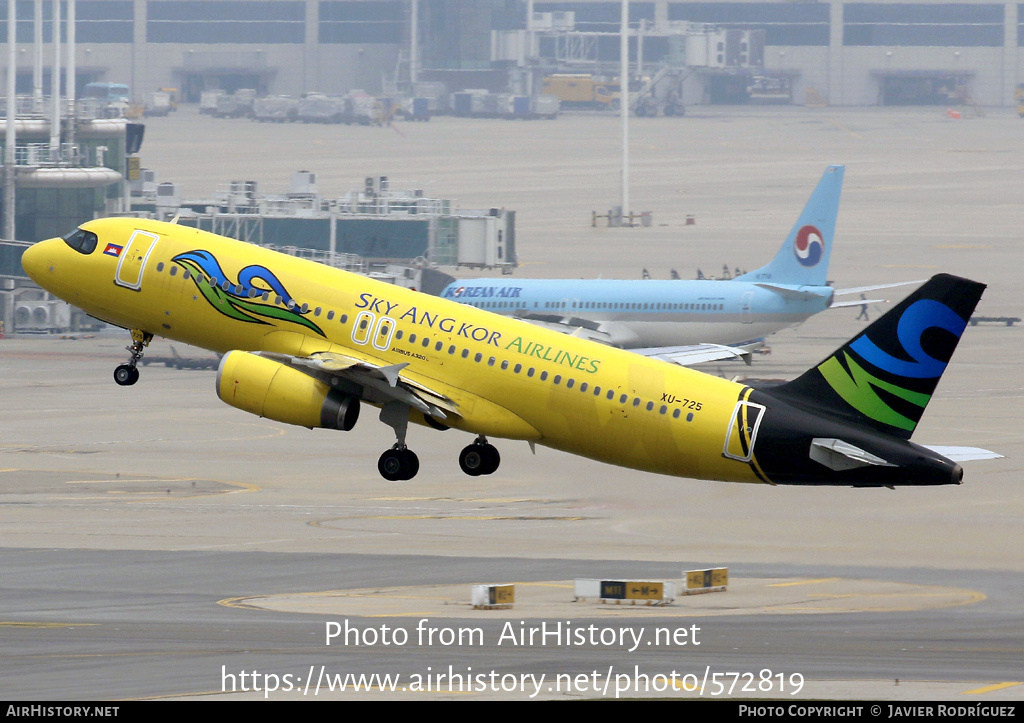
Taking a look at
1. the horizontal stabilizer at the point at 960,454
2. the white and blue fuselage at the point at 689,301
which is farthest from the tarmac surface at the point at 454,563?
the horizontal stabilizer at the point at 960,454

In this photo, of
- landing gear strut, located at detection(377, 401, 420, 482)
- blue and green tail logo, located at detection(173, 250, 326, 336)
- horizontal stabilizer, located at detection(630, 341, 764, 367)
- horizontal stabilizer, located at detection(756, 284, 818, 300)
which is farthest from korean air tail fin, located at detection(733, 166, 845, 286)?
blue and green tail logo, located at detection(173, 250, 326, 336)

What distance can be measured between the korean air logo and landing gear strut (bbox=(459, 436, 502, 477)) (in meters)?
80.9

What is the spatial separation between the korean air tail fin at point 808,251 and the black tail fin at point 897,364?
81399 mm

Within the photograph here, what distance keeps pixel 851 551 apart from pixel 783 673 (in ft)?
96.4

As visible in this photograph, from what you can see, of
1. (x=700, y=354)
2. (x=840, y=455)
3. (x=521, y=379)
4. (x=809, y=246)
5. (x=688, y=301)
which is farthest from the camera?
(x=809, y=246)

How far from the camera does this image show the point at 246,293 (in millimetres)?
61188

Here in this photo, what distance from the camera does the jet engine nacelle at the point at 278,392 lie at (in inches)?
2341

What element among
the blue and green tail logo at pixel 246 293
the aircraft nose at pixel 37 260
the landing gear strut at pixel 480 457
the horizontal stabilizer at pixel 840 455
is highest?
the aircraft nose at pixel 37 260

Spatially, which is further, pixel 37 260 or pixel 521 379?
pixel 37 260

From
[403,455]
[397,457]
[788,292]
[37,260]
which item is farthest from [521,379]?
[788,292]

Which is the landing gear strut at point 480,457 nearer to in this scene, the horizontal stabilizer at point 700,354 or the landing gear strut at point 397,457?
the landing gear strut at point 397,457

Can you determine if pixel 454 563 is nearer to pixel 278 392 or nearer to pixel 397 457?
pixel 397 457

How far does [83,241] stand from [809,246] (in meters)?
84.9
